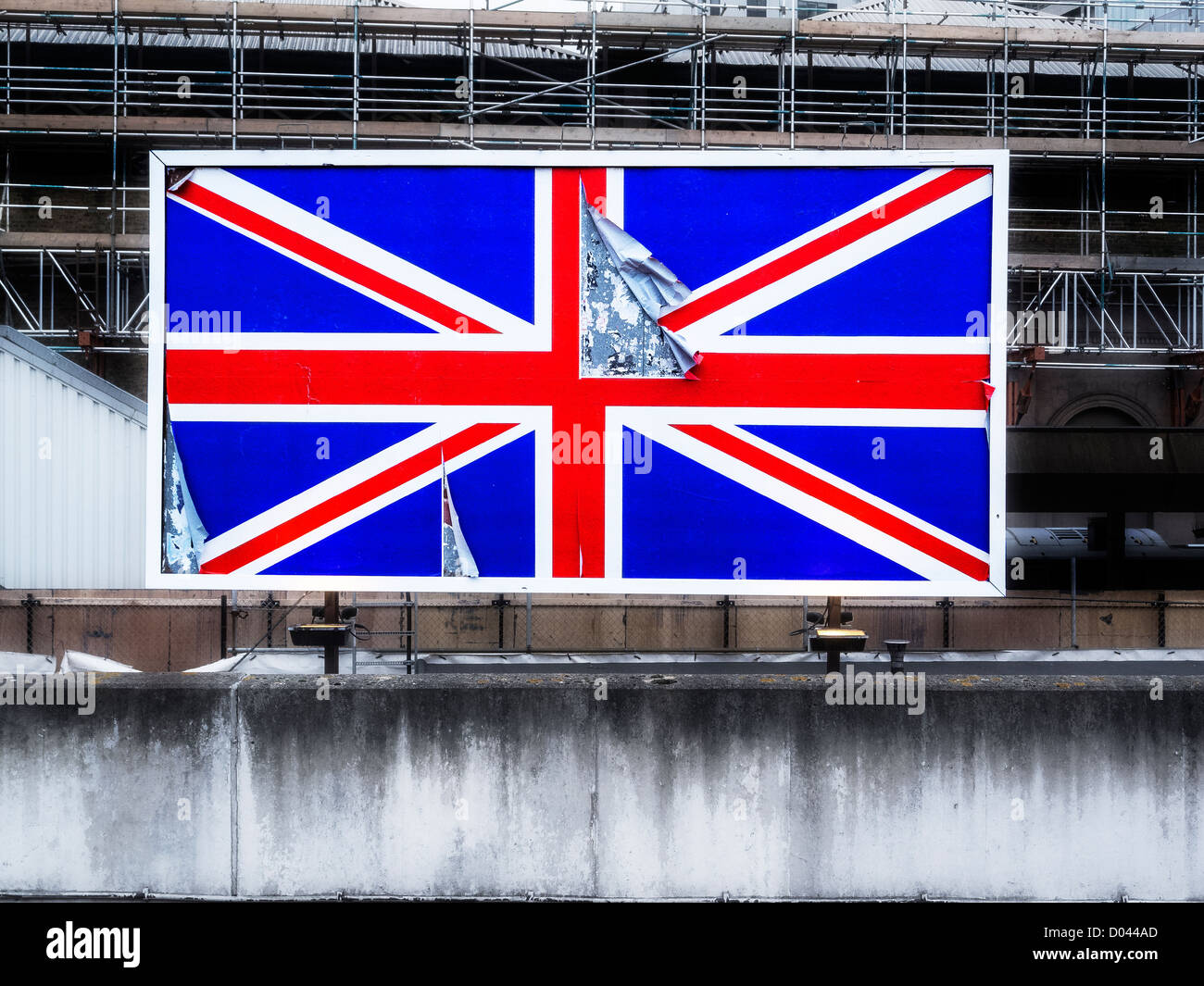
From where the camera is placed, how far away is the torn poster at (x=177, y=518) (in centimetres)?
617

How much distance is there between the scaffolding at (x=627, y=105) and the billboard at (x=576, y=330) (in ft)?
54.2

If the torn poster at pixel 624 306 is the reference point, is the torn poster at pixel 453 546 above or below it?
below

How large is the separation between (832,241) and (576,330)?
1.62 m

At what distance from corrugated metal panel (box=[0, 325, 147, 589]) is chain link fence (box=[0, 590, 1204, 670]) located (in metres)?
1.14

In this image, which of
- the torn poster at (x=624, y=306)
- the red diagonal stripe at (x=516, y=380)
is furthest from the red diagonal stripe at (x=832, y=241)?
the red diagonal stripe at (x=516, y=380)

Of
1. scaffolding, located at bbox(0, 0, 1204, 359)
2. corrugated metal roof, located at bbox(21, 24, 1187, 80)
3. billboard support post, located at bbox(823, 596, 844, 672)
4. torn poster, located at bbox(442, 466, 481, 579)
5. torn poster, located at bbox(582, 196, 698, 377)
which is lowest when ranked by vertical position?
billboard support post, located at bbox(823, 596, 844, 672)

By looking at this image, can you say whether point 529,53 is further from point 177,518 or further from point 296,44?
point 177,518

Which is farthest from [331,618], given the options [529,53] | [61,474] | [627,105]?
[529,53]

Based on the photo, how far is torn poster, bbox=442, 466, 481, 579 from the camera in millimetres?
6176

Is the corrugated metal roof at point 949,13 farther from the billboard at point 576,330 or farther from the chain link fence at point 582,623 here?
the billboard at point 576,330

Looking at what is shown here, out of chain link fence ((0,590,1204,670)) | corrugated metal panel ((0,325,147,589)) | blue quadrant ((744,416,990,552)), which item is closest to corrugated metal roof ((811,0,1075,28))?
chain link fence ((0,590,1204,670))

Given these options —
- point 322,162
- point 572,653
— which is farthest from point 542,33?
point 322,162

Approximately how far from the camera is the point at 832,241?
6.14m

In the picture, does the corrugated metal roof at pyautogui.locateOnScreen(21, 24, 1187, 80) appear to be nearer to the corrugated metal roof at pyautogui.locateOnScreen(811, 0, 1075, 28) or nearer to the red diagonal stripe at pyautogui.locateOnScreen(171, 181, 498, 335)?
the corrugated metal roof at pyautogui.locateOnScreen(811, 0, 1075, 28)
